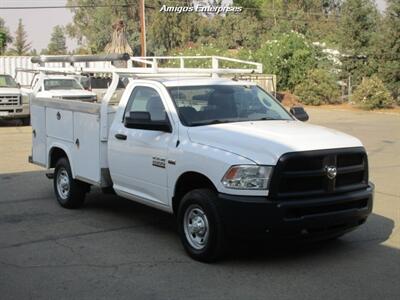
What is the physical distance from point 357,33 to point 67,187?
28.2 metres

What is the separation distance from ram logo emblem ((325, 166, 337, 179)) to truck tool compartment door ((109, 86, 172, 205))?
1.66m

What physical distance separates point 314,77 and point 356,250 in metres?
26.3

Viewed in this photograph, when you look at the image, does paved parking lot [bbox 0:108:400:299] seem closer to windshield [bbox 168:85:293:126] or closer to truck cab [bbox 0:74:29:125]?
windshield [bbox 168:85:293:126]

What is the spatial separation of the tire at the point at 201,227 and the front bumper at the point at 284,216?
0.41 feet

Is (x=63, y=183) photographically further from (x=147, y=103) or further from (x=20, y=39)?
(x=20, y=39)

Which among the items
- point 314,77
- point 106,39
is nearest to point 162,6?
point 106,39

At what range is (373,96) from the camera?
1114 inches

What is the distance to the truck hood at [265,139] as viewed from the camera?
18.2ft

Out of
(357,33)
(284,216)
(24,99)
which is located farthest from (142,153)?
(357,33)

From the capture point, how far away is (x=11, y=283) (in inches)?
211

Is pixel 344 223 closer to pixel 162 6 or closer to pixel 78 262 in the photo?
pixel 78 262

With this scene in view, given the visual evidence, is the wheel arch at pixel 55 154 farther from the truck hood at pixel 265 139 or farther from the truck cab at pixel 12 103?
the truck cab at pixel 12 103

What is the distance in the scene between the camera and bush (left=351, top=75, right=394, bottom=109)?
92.9 ft

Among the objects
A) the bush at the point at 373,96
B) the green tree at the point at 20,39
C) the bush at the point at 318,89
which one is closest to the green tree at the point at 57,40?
the green tree at the point at 20,39
